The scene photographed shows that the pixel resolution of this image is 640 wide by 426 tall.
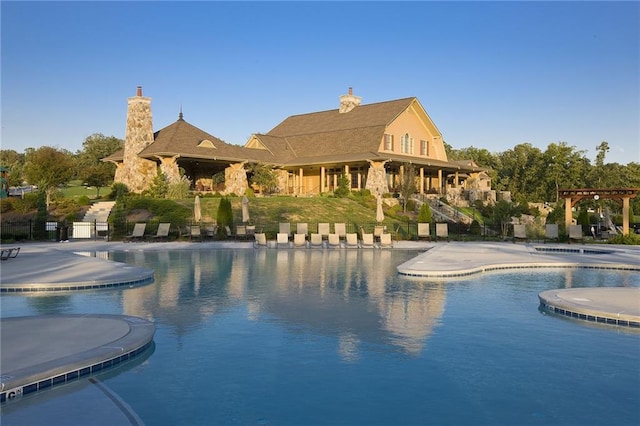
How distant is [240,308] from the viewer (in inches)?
406

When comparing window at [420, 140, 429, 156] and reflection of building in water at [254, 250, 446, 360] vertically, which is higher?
window at [420, 140, 429, 156]

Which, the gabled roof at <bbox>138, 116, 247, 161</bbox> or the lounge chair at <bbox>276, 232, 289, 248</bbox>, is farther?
the gabled roof at <bbox>138, 116, 247, 161</bbox>

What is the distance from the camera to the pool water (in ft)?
18.0

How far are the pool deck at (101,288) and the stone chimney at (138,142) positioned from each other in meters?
18.6

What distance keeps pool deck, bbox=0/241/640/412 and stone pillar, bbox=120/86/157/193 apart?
18574mm

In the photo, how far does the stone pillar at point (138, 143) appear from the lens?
40.5 m

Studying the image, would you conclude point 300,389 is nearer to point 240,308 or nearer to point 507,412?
point 507,412

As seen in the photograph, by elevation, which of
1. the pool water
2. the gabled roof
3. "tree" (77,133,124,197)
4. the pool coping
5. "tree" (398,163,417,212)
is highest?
"tree" (77,133,124,197)

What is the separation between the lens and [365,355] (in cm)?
729

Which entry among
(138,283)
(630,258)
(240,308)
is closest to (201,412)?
(240,308)

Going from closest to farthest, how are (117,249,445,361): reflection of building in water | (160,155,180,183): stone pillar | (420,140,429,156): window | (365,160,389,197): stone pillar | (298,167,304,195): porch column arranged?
(117,249,445,361): reflection of building in water < (160,155,180,183): stone pillar < (365,160,389,197): stone pillar < (298,167,304,195): porch column < (420,140,429,156): window

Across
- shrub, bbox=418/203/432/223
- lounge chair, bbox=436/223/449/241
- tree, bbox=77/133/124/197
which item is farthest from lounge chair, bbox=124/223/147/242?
→ tree, bbox=77/133/124/197

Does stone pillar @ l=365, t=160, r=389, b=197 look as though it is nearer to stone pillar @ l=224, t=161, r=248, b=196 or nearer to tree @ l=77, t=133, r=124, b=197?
stone pillar @ l=224, t=161, r=248, b=196

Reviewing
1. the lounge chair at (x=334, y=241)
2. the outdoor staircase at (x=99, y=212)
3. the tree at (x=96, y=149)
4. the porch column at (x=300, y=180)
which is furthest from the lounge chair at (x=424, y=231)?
the tree at (x=96, y=149)
